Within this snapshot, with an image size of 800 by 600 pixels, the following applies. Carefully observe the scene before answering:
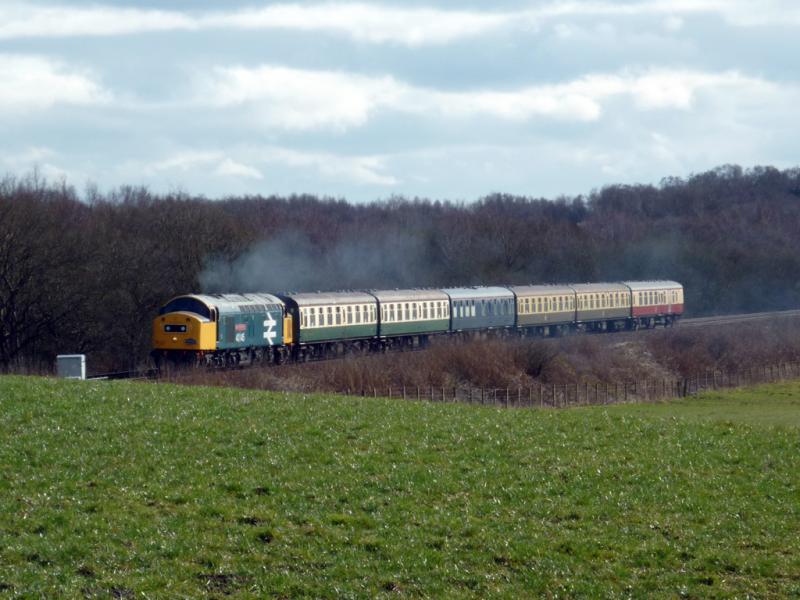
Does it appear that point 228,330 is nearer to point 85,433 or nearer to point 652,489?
point 85,433

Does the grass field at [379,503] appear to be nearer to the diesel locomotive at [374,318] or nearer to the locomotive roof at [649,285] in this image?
the diesel locomotive at [374,318]

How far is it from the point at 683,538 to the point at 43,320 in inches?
1516

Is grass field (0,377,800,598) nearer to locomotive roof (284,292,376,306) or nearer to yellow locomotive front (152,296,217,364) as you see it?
yellow locomotive front (152,296,217,364)

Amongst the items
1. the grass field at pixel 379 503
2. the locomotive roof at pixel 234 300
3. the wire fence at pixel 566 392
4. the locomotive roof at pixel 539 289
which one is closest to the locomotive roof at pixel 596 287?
the locomotive roof at pixel 539 289

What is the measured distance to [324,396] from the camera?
21312 mm

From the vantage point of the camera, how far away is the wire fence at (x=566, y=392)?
36500mm

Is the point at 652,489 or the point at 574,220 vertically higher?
the point at 574,220

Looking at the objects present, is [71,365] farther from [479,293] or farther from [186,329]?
[479,293]

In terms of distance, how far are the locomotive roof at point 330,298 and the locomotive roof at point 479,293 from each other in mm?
7265

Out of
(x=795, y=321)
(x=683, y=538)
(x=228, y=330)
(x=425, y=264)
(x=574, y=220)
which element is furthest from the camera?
(x=574, y=220)

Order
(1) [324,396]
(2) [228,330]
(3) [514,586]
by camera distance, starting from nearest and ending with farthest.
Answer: (3) [514,586] → (1) [324,396] → (2) [228,330]

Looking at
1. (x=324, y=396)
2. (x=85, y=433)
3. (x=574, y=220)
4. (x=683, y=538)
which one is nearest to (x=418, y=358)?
(x=324, y=396)

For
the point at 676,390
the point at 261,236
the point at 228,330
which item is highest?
the point at 261,236

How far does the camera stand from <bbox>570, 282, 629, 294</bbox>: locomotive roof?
206 feet
